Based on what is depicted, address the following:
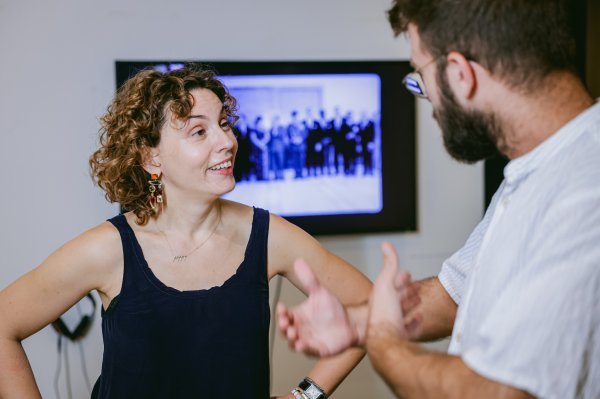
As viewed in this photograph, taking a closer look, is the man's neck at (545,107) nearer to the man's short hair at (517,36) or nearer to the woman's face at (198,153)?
the man's short hair at (517,36)

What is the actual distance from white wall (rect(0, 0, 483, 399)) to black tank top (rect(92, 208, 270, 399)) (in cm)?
106

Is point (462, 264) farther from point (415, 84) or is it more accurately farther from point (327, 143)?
point (327, 143)

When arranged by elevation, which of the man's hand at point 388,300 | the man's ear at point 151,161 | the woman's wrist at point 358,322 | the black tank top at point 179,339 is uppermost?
the man's ear at point 151,161

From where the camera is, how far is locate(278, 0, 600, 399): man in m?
0.89

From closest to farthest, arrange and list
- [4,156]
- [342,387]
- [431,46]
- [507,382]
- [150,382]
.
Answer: [507,382] → [431,46] → [150,382] → [4,156] → [342,387]

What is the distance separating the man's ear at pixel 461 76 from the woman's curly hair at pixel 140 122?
865 mm

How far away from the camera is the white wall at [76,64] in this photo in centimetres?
260

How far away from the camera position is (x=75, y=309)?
2709 millimetres

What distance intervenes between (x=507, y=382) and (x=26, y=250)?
230 centimetres

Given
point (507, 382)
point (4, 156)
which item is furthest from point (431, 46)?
point (4, 156)

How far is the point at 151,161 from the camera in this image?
183 centimetres

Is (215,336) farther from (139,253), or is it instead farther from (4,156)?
(4,156)

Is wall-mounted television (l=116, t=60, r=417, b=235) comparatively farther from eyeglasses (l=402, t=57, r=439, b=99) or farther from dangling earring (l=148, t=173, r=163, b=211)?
eyeglasses (l=402, t=57, r=439, b=99)

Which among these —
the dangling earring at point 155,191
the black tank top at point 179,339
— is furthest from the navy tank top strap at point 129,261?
the dangling earring at point 155,191
